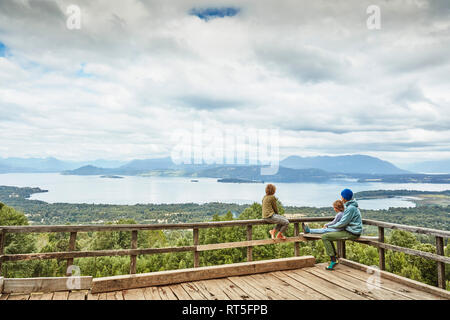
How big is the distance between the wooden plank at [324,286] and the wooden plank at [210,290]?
3.92 ft

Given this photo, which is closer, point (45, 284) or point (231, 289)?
point (45, 284)

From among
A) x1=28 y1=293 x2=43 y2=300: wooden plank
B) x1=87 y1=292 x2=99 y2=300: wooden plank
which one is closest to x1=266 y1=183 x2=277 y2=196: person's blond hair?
x1=87 y1=292 x2=99 y2=300: wooden plank

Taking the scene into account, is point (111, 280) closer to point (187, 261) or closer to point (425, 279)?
point (187, 261)

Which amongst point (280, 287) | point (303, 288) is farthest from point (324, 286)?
point (280, 287)

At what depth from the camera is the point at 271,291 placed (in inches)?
139

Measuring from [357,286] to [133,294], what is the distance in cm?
286

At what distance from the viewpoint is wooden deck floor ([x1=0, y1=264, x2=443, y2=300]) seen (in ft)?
10.9

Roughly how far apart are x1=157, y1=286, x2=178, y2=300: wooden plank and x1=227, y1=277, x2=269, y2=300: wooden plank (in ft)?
2.85

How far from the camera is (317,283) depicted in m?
3.87

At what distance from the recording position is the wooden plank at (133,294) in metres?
3.25

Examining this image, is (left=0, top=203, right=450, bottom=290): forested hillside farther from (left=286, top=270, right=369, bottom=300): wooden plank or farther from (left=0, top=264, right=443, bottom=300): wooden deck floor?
(left=0, top=264, right=443, bottom=300): wooden deck floor

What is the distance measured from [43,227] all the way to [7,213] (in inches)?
1097

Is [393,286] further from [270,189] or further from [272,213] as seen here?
[270,189]
